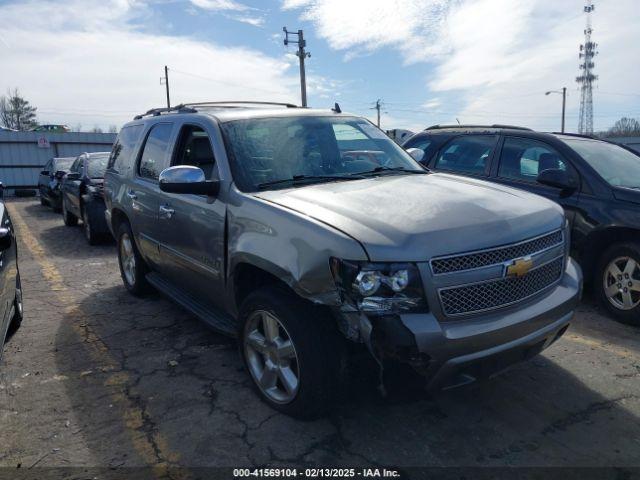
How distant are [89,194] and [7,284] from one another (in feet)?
18.4

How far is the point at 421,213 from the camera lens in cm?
282

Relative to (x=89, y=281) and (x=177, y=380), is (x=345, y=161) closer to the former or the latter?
(x=177, y=380)

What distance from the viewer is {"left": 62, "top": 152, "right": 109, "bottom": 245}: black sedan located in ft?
29.4

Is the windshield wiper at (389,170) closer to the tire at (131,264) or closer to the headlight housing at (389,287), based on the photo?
the headlight housing at (389,287)

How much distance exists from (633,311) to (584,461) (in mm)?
2392

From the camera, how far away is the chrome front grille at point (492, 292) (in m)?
2.57

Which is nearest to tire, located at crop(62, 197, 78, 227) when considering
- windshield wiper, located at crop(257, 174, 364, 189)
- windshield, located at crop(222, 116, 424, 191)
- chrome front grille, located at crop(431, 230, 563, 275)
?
windshield, located at crop(222, 116, 424, 191)

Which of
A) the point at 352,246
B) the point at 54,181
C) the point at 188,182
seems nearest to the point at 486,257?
the point at 352,246

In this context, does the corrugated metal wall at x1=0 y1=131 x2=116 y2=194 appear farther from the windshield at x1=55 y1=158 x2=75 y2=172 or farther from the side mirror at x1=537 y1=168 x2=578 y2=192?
the side mirror at x1=537 y1=168 x2=578 y2=192

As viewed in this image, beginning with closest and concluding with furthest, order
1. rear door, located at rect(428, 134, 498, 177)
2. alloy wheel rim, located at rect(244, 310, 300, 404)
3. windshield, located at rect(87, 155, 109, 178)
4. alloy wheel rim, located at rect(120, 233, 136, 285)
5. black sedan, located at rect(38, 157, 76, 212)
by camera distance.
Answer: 1. alloy wheel rim, located at rect(244, 310, 300, 404)
2. alloy wheel rim, located at rect(120, 233, 136, 285)
3. rear door, located at rect(428, 134, 498, 177)
4. windshield, located at rect(87, 155, 109, 178)
5. black sedan, located at rect(38, 157, 76, 212)

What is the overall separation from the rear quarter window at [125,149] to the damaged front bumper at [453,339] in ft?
12.0

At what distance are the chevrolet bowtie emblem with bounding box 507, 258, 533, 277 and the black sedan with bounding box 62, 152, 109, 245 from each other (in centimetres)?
765

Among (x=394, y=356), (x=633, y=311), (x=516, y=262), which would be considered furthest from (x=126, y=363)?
(x=633, y=311)

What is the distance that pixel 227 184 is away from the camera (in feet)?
11.4
